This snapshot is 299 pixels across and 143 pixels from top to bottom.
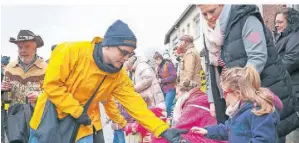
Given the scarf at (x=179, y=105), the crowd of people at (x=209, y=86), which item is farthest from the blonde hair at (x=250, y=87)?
the scarf at (x=179, y=105)

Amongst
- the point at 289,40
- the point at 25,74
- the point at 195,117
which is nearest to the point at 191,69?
the point at 195,117

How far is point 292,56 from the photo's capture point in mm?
3074

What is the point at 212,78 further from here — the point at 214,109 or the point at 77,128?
the point at 77,128

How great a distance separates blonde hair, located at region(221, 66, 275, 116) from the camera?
7.76 ft

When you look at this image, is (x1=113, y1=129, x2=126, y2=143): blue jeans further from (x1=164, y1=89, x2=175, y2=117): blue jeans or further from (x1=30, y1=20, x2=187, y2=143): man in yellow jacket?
(x1=30, y1=20, x2=187, y2=143): man in yellow jacket

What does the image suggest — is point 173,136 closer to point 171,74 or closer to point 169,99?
point 169,99

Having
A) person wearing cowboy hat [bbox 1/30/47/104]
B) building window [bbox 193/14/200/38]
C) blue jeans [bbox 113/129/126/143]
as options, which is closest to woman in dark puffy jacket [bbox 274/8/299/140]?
building window [bbox 193/14/200/38]

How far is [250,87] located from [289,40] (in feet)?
2.61

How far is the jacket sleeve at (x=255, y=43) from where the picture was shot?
266cm

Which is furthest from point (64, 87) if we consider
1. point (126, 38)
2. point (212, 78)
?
point (212, 78)

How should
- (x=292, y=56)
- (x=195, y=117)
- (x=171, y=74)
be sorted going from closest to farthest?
(x=292, y=56)
(x=195, y=117)
(x=171, y=74)

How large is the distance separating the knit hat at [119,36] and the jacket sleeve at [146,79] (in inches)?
50.5

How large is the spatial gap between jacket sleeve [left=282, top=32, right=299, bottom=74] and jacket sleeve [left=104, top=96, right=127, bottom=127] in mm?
895

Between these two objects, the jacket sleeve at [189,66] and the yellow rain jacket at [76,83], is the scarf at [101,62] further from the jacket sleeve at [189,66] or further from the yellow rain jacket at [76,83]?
the jacket sleeve at [189,66]
